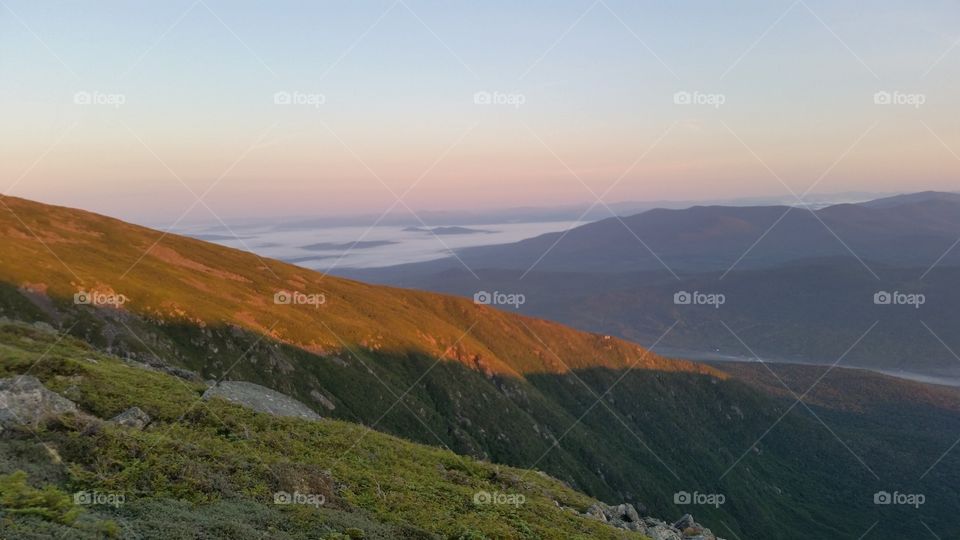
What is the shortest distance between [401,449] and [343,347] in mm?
71371

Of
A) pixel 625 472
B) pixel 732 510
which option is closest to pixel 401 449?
pixel 625 472

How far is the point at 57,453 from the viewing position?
1884cm

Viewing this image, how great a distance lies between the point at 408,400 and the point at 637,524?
67.8 metres

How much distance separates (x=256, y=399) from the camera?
38844mm

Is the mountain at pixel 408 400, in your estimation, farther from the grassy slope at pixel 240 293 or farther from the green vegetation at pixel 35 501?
the green vegetation at pixel 35 501

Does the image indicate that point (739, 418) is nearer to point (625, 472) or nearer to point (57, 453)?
point (625, 472)

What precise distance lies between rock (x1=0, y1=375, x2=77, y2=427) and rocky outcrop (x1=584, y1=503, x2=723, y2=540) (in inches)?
953

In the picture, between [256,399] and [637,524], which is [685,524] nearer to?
[637,524]

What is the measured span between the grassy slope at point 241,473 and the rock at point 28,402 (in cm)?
106

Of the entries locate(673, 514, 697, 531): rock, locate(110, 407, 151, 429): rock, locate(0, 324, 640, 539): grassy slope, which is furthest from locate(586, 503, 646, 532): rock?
locate(110, 407, 151, 429): rock

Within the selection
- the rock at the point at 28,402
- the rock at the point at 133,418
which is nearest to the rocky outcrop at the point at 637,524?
the rock at the point at 133,418

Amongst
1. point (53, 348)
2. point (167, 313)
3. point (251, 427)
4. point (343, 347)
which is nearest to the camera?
point (251, 427)

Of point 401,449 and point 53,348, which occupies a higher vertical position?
point 53,348

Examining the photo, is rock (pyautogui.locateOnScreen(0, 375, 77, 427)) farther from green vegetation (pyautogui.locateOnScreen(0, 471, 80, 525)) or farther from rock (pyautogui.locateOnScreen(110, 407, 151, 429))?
green vegetation (pyautogui.locateOnScreen(0, 471, 80, 525))
